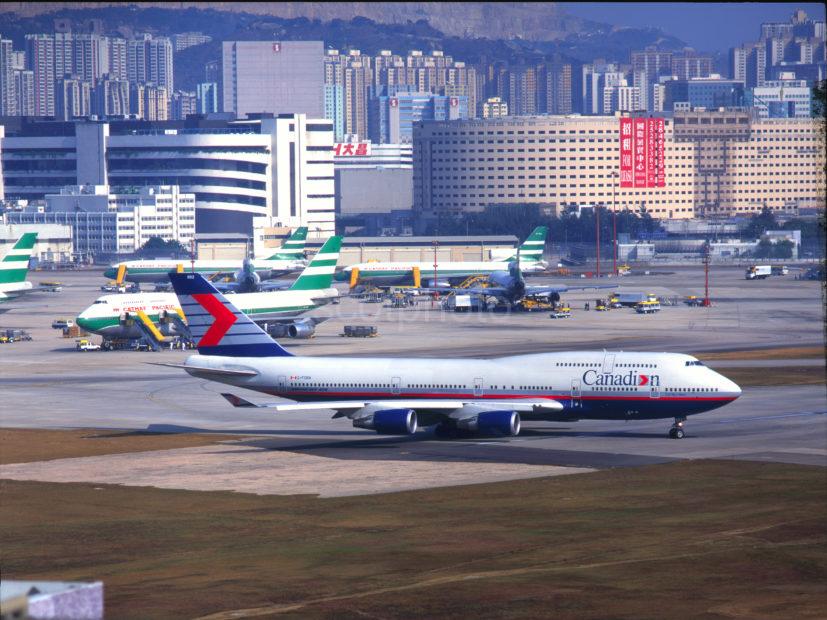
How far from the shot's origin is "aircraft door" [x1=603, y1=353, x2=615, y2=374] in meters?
84.3

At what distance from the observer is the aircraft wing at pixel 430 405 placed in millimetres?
84375

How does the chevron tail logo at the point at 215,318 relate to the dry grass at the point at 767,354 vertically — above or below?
above

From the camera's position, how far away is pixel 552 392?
85.0 m

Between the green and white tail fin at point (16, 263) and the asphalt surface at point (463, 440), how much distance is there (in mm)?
6255

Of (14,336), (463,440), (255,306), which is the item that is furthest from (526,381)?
(14,336)

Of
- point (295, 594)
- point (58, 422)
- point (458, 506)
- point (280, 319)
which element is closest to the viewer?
point (295, 594)

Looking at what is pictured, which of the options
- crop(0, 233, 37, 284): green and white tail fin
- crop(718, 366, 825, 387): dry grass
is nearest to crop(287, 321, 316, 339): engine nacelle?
crop(0, 233, 37, 284): green and white tail fin

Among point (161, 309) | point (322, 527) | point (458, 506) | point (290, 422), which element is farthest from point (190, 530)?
point (161, 309)

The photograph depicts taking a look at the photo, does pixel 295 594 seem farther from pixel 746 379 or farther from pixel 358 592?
pixel 746 379

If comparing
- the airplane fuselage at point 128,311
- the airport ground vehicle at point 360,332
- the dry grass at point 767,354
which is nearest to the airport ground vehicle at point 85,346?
the airplane fuselage at point 128,311

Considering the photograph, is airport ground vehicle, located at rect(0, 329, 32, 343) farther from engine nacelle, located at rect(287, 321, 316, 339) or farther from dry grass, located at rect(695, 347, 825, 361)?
dry grass, located at rect(695, 347, 825, 361)

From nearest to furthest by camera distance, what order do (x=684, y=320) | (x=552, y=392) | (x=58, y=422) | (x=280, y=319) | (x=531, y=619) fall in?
(x=531, y=619), (x=552, y=392), (x=58, y=422), (x=280, y=319), (x=684, y=320)

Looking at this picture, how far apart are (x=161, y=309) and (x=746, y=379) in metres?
62.0

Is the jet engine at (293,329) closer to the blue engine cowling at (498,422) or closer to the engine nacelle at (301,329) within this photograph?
the engine nacelle at (301,329)
